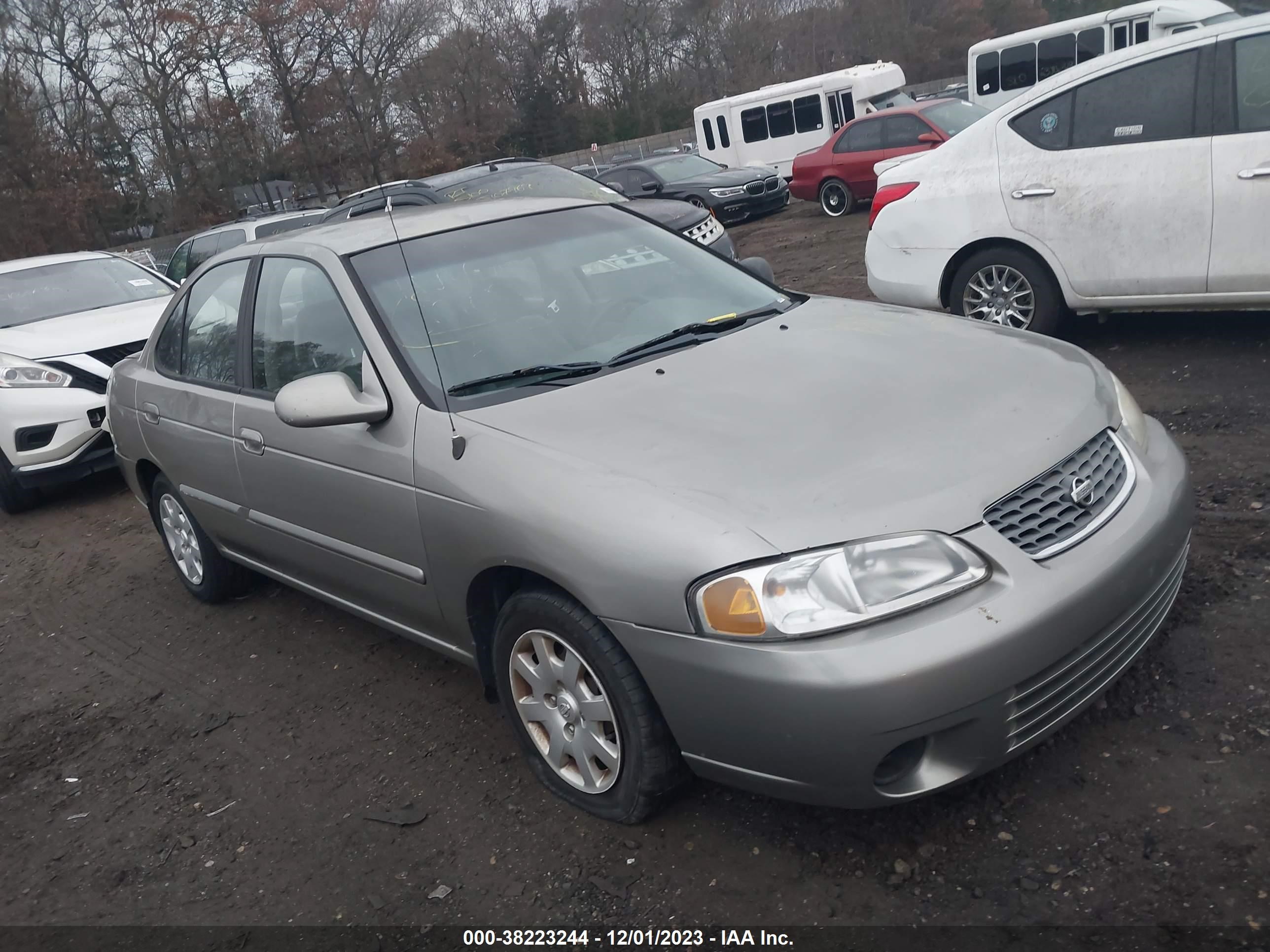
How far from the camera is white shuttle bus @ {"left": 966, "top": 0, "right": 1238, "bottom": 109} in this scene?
763 inches

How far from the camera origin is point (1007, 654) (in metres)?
2.33

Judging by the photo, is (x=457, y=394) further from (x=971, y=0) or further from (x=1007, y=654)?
(x=971, y=0)

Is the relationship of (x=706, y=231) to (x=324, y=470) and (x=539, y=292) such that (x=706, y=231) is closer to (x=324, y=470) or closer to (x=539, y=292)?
(x=539, y=292)

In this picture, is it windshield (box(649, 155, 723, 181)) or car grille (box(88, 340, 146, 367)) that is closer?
car grille (box(88, 340, 146, 367))

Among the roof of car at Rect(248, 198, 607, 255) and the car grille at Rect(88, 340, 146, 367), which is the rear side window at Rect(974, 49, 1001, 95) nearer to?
the car grille at Rect(88, 340, 146, 367)

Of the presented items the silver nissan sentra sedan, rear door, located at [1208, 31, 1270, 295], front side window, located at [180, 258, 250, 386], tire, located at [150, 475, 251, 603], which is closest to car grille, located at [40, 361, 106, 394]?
tire, located at [150, 475, 251, 603]

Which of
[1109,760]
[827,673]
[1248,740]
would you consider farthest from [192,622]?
[1248,740]

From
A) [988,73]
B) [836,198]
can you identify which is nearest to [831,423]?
[836,198]

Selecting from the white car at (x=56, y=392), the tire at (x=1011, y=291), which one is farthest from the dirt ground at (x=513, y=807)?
the white car at (x=56, y=392)

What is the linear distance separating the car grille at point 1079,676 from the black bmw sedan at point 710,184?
15.2 metres

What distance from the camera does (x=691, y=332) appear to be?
353 centimetres

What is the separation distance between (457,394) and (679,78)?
51.0m

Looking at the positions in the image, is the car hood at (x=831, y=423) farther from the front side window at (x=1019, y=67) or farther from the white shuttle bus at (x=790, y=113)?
the front side window at (x=1019, y=67)

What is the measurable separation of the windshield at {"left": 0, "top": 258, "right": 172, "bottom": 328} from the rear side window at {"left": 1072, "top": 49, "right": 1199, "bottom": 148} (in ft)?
23.5
